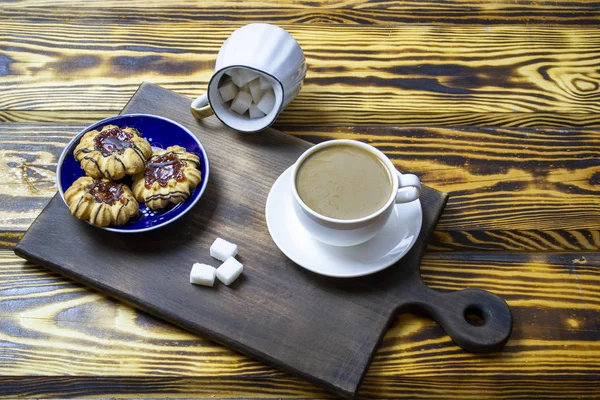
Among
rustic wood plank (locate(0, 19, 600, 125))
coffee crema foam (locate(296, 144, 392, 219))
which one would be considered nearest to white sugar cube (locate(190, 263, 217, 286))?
coffee crema foam (locate(296, 144, 392, 219))

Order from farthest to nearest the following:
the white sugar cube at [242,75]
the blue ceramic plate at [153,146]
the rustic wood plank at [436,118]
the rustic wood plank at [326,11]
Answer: the rustic wood plank at [326,11] < the rustic wood plank at [436,118] < the white sugar cube at [242,75] < the blue ceramic plate at [153,146]

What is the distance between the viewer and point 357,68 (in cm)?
151

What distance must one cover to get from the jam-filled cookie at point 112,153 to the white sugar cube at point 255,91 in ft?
0.78

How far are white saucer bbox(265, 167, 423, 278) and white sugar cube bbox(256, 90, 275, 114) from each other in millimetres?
208

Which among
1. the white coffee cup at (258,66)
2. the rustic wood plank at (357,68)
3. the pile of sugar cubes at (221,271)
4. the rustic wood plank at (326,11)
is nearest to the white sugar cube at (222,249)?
the pile of sugar cubes at (221,271)

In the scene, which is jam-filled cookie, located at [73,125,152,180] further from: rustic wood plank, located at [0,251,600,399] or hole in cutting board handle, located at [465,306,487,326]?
hole in cutting board handle, located at [465,306,487,326]

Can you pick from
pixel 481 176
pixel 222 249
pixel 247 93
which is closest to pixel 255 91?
pixel 247 93

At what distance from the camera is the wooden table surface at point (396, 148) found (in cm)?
109

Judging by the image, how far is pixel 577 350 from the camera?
1.11 metres

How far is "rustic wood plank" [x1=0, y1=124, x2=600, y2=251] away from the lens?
49.3 inches

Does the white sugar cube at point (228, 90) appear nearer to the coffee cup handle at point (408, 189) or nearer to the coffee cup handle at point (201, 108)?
the coffee cup handle at point (201, 108)

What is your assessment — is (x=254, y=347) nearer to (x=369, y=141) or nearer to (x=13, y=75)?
(x=369, y=141)

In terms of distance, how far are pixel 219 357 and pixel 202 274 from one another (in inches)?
5.7

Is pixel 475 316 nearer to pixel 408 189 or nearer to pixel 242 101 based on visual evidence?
pixel 408 189
